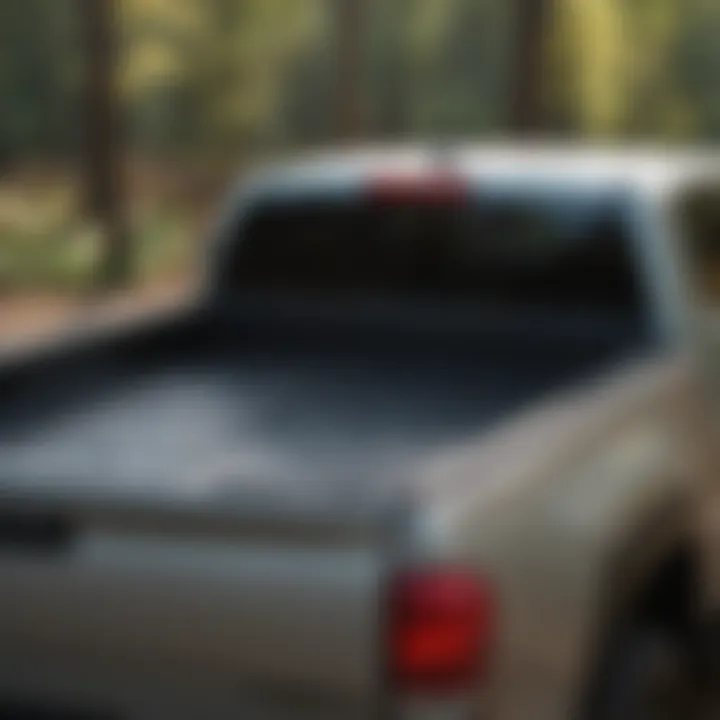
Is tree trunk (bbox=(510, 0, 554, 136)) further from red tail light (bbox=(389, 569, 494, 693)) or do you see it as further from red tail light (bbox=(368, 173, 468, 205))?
red tail light (bbox=(389, 569, 494, 693))

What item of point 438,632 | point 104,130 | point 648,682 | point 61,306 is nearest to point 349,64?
point 104,130

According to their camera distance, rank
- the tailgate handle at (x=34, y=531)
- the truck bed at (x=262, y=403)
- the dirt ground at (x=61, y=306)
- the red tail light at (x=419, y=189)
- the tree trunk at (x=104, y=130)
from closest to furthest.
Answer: the tailgate handle at (x=34, y=531) → the truck bed at (x=262, y=403) → the red tail light at (x=419, y=189) → the dirt ground at (x=61, y=306) → the tree trunk at (x=104, y=130)

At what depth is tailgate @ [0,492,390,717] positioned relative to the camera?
139 inches

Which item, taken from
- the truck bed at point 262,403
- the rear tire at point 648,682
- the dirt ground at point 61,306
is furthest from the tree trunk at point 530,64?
the rear tire at point 648,682

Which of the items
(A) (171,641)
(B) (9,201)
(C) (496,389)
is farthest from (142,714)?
(B) (9,201)

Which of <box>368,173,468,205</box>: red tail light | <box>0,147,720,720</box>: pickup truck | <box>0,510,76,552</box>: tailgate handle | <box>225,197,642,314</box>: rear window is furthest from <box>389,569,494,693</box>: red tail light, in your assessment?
<box>368,173,468,205</box>: red tail light

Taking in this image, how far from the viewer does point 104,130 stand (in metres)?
25.5

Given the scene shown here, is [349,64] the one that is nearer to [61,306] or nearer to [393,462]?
[61,306]

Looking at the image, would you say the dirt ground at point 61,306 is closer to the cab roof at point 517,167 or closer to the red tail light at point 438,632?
the cab roof at point 517,167

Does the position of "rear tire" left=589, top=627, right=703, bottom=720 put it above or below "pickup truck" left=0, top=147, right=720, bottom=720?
below

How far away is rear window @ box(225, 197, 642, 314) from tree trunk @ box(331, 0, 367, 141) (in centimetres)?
3264

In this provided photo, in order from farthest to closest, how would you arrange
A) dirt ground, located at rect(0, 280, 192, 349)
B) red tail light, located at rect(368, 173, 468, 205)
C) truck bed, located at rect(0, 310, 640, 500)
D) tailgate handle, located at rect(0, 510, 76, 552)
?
dirt ground, located at rect(0, 280, 192, 349) < red tail light, located at rect(368, 173, 468, 205) < truck bed, located at rect(0, 310, 640, 500) < tailgate handle, located at rect(0, 510, 76, 552)

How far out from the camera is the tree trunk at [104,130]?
25188 mm

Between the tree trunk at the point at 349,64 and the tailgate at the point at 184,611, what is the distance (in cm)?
3519
